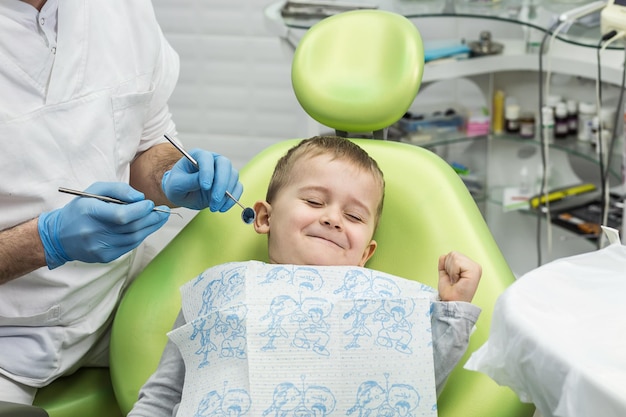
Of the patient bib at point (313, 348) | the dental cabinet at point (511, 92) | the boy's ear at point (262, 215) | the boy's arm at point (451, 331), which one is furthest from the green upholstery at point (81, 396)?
the dental cabinet at point (511, 92)

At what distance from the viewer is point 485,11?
258 cm

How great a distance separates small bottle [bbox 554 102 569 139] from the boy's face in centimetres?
131

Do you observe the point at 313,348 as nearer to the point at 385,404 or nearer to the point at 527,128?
the point at 385,404

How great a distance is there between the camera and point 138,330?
1552 mm

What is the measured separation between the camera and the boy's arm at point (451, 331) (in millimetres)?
1323

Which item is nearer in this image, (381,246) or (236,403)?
(236,403)

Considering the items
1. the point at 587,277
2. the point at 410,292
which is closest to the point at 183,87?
the point at 410,292

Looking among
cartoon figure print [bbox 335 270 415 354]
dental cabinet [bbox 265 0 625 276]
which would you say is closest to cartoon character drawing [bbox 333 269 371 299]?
cartoon figure print [bbox 335 270 415 354]

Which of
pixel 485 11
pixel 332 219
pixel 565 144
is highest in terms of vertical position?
pixel 485 11

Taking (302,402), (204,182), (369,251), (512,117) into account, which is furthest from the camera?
(512,117)

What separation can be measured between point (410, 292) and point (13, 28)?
2.63ft

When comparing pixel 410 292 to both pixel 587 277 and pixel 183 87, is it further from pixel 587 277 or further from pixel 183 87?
pixel 183 87

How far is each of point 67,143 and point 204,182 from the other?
26 cm

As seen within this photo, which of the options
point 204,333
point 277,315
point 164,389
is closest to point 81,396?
point 164,389
